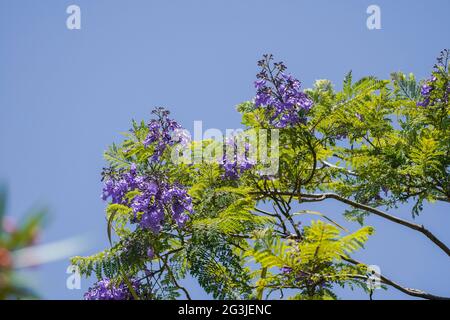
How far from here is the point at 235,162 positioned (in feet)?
19.0

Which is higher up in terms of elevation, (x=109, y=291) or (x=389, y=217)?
(x=389, y=217)

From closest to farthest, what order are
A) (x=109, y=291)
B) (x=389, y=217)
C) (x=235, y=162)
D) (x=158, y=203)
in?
(x=158, y=203), (x=109, y=291), (x=235, y=162), (x=389, y=217)

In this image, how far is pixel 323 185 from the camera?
7719 mm

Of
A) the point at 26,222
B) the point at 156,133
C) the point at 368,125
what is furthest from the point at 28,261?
the point at 368,125

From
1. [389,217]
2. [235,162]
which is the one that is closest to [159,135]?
[235,162]

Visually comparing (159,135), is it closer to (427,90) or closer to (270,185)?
(270,185)

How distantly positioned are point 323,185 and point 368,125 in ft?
4.43

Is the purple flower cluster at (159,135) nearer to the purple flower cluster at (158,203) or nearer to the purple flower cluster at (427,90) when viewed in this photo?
the purple flower cluster at (158,203)

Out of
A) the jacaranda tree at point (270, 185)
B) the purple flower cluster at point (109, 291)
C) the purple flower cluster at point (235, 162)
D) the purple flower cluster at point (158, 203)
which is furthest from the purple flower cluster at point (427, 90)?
the purple flower cluster at point (109, 291)

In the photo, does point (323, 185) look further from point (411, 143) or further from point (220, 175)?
point (220, 175)

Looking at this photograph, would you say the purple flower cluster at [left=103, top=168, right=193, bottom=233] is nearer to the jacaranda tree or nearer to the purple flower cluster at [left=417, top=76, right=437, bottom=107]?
the jacaranda tree

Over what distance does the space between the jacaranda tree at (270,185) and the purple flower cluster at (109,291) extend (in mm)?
11

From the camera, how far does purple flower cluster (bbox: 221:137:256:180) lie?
5793 millimetres

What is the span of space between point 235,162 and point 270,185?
730mm
